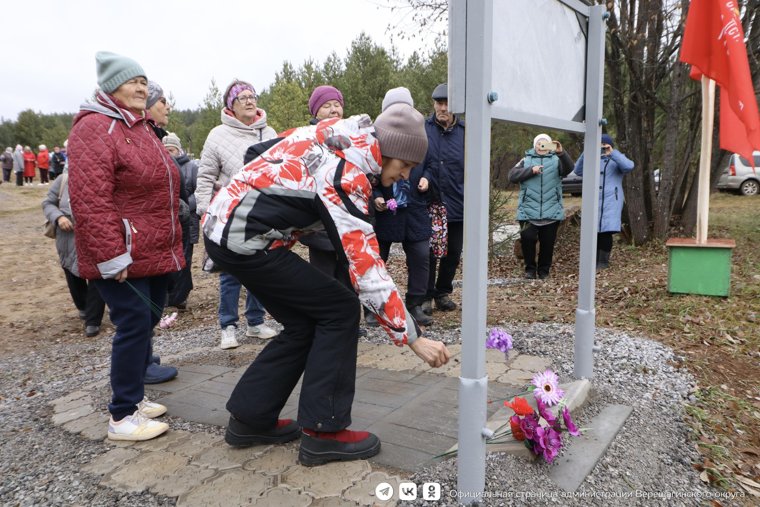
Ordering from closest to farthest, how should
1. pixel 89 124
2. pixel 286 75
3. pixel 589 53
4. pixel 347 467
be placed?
pixel 347 467 < pixel 89 124 < pixel 589 53 < pixel 286 75

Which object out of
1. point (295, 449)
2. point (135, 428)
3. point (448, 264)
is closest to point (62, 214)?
point (135, 428)

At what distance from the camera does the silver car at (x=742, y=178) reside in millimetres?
18625

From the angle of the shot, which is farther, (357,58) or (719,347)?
(357,58)

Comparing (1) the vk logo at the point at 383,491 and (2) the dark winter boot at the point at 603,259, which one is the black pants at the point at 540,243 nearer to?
(2) the dark winter boot at the point at 603,259

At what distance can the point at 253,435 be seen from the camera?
2.70 meters

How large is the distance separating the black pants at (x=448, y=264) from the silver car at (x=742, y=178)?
16.9m

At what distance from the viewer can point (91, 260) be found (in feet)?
9.12

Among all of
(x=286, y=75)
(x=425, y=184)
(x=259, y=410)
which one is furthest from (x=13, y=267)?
(x=286, y=75)

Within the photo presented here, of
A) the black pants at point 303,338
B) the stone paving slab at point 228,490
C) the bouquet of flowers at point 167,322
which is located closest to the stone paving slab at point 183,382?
the black pants at point 303,338

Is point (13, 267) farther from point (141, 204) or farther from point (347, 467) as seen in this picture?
point (347, 467)

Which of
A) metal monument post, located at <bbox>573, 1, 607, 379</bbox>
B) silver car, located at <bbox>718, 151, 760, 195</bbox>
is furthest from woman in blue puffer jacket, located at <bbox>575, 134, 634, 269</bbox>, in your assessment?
silver car, located at <bbox>718, 151, 760, 195</bbox>

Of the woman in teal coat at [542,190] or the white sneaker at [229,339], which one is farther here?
the woman in teal coat at [542,190]

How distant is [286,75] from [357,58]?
7473 millimetres

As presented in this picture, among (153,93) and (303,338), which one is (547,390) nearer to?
(303,338)
